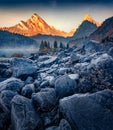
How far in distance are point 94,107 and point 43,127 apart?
122 inches

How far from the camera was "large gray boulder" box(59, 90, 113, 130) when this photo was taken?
11.1 meters

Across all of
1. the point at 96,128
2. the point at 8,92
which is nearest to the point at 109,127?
the point at 96,128

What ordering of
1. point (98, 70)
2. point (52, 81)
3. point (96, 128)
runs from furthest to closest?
point (52, 81)
point (98, 70)
point (96, 128)

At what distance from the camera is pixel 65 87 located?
14312mm

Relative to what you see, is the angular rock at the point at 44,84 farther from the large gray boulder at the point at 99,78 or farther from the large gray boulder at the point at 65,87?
the large gray boulder at the point at 99,78

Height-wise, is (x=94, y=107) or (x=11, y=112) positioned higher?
(x=94, y=107)

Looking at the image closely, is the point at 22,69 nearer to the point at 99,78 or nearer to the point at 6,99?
the point at 6,99

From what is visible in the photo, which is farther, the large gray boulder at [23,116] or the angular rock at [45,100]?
the angular rock at [45,100]

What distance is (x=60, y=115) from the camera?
13.1m

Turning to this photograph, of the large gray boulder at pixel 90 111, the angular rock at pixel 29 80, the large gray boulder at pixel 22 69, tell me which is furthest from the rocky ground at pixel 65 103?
the large gray boulder at pixel 22 69

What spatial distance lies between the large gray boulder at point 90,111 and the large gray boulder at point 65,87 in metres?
1.78

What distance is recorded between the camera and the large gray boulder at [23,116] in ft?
39.8

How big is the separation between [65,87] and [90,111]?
321cm

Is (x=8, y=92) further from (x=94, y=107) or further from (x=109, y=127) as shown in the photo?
(x=109, y=127)
